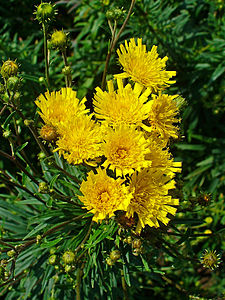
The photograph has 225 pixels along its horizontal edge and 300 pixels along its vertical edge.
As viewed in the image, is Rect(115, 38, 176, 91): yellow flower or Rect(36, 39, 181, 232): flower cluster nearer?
Rect(36, 39, 181, 232): flower cluster

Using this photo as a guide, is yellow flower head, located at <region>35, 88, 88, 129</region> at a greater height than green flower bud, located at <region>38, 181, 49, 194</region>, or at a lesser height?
greater

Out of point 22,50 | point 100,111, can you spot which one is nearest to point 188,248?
point 100,111

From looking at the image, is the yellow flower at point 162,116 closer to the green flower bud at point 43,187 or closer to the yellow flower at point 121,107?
the yellow flower at point 121,107

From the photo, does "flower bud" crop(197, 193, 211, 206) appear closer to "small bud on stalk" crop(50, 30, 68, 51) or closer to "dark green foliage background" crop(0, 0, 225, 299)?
"dark green foliage background" crop(0, 0, 225, 299)

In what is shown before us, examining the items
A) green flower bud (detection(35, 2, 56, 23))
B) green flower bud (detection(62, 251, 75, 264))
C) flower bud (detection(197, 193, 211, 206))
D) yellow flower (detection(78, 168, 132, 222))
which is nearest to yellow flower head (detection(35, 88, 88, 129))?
yellow flower (detection(78, 168, 132, 222))

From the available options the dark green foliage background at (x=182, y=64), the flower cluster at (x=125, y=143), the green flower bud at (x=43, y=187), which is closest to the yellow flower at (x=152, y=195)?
the flower cluster at (x=125, y=143)

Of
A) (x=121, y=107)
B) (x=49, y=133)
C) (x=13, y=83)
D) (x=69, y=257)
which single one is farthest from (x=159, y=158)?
(x=13, y=83)

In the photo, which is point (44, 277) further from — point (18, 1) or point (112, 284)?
point (18, 1)
